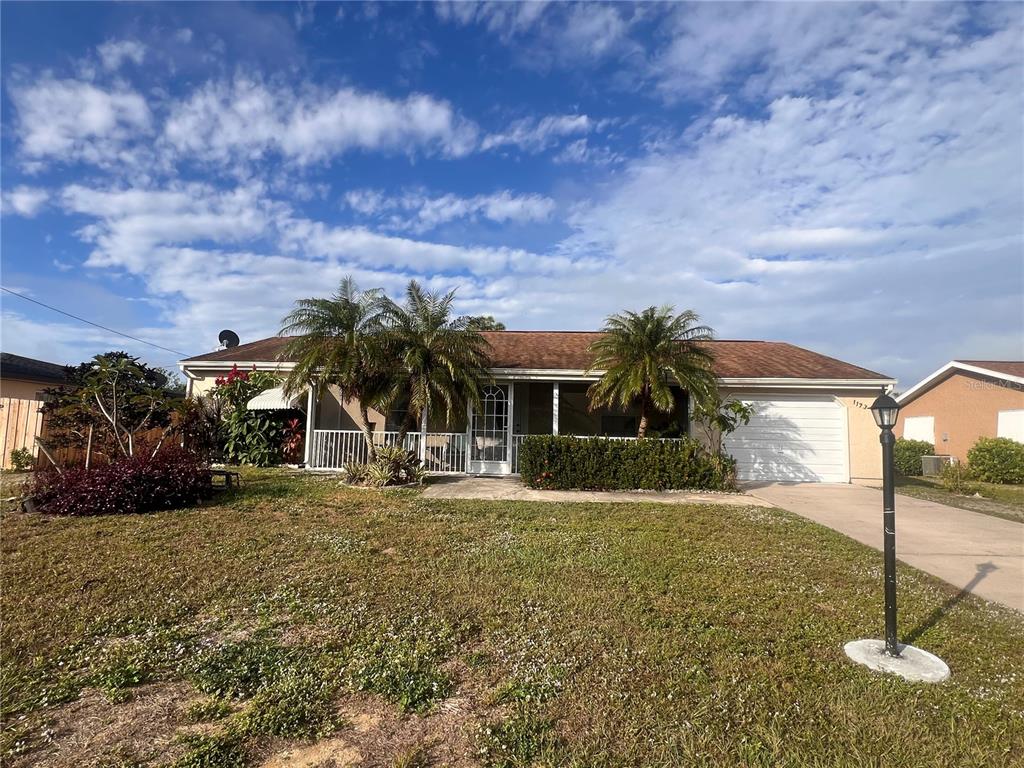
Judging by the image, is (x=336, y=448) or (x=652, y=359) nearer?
(x=652, y=359)

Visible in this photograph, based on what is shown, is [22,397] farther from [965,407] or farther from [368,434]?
[965,407]

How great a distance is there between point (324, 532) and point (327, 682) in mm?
3824

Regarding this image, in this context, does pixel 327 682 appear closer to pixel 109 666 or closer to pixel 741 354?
pixel 109 666

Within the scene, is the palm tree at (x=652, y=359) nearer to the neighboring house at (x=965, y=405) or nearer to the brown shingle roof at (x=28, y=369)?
the neighboring house at (x=965, y=405)

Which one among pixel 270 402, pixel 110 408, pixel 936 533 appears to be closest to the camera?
pixel 936 533

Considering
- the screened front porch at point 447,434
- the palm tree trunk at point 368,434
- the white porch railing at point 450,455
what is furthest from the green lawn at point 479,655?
the white porch railing at point 450,455

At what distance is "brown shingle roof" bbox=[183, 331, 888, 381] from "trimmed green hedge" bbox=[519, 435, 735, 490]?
107 inches

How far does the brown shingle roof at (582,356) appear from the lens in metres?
13.0

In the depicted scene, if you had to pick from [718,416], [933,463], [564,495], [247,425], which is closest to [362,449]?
[247,425]

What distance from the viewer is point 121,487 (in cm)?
755

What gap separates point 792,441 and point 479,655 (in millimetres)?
11854

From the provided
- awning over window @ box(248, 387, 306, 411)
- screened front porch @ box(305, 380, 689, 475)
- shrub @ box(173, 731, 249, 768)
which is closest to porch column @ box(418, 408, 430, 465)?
screened front porch @ box(305, 380, 689, 475)

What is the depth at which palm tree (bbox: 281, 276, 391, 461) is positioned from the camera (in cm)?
1083

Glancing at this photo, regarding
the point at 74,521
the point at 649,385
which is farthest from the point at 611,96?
the point at 74,521
